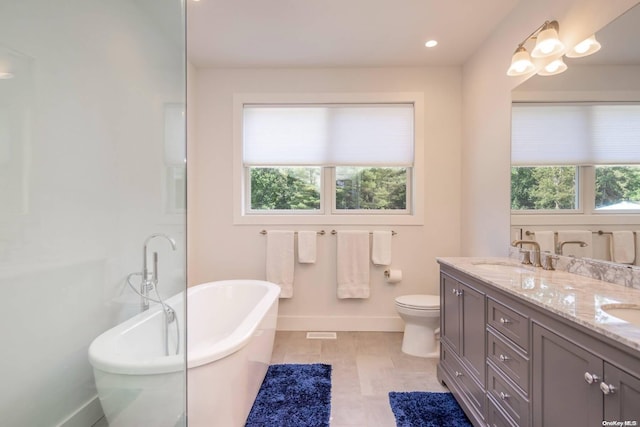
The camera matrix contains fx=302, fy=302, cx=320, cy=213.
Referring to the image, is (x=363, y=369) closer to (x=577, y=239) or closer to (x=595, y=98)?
(x=577, y=239)

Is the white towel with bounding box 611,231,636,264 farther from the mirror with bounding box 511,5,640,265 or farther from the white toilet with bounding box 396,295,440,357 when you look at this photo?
the white toilet with bounding box 396,295,440,357

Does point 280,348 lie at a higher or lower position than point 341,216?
lower

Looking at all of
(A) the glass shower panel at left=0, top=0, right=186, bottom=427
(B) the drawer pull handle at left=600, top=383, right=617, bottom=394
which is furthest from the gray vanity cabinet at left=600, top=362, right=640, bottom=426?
(A) the glass shower panel at left=0, top=0, right=186, bottom=427

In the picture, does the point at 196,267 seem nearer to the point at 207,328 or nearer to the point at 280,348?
the point at 207,328

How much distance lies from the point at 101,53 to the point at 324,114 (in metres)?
1.83

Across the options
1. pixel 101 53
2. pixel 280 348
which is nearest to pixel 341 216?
pixel 280 348

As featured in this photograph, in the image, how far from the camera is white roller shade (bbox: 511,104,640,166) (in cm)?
142

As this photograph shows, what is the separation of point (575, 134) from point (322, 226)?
2.00 metres

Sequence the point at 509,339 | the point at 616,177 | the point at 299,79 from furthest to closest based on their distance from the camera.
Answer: the point at 299,79
the point at 616,177
the point at 509,339

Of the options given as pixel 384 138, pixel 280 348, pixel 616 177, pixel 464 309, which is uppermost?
pixel 384 138

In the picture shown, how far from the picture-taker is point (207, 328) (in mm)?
2307

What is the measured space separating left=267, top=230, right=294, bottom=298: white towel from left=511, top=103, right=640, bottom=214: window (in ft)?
6.19

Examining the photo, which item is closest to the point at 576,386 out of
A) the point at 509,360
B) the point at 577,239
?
the point at 509,360

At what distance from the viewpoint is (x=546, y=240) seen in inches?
72.5
